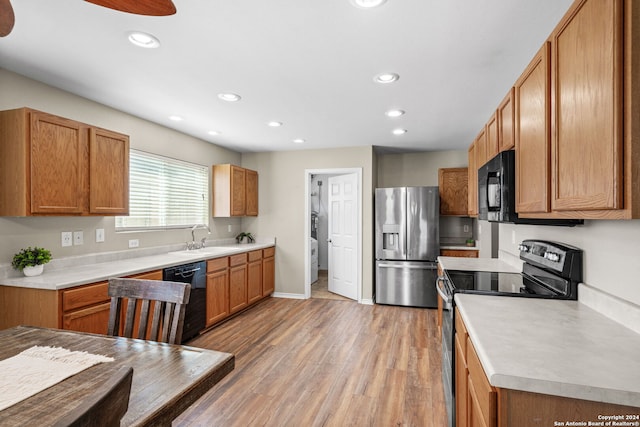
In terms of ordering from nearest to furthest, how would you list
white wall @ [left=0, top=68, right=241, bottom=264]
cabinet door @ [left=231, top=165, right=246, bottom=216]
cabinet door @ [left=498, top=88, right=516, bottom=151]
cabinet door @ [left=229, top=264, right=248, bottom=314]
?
1. cabinet door @ [left=498, top=88, right=516, bottom=151]
2. white wall @ [left=0, top=68, right=241, bottom=264]
3. cabinet door @ [left=229, top=264, right=248, bottom=314]
4. cabinet door @ [left=231, top=165, right=246, bottom=216]

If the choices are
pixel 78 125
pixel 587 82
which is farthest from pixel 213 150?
pixel 587 82

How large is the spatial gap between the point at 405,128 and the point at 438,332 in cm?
244

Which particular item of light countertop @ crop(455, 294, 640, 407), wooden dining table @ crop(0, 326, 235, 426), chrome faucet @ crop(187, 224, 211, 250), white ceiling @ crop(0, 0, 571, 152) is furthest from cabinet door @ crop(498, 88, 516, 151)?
chrome faucet @ crop(187, 224, 211, 250)

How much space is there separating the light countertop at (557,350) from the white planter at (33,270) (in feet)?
9.48

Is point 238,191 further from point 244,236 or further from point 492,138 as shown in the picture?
point 492,138

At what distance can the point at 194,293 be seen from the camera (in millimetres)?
3439

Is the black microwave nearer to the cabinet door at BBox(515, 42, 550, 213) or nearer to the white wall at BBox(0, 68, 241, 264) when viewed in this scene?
the cabinet door at BBox(515, 42, 550, 213)

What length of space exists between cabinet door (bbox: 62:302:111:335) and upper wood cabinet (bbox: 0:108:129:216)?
0.76 m

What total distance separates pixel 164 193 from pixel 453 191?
13.6 feet

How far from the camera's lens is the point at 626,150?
0.93m

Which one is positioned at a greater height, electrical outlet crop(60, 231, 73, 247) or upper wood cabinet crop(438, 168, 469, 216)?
upper wood cabinet crop(438, 168, 469, 216)

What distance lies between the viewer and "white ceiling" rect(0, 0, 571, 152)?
5.63 ft

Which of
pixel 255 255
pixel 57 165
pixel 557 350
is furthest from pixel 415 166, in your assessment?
pixel 57 165

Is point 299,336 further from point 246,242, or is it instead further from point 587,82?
point 587,82
